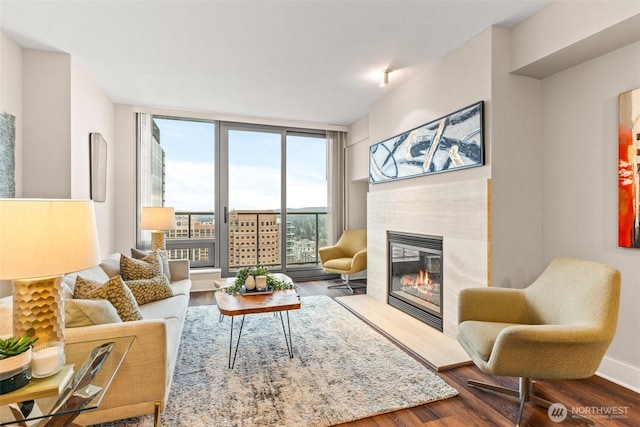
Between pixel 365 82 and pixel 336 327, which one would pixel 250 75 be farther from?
pixel 336 327

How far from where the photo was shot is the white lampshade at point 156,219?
3.79m

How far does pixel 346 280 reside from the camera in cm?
475

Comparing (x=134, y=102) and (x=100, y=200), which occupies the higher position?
(x=134, y=102)

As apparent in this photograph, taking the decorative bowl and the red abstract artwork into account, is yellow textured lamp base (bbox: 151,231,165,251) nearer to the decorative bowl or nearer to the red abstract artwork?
the decorative bowl

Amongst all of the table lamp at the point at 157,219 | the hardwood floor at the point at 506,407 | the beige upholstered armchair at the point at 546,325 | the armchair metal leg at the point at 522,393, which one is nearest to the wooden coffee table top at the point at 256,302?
the hardwood floor at the point at 506,407

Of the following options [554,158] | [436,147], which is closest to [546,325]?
[554,158]

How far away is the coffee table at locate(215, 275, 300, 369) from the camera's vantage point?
238 centimetres

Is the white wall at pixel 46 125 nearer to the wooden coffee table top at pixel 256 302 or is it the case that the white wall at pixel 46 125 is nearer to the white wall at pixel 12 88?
the white wall at pixel 12 88

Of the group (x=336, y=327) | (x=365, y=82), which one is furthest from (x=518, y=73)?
(x=336, y=327)

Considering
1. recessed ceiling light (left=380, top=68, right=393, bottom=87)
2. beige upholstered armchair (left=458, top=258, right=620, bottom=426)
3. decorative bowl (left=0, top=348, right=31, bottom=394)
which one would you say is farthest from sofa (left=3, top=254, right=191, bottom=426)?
recessed ceiling light (left=380, top=68, right=393, bottom=87)

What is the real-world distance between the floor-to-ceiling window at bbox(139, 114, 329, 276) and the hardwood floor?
11.4 feet

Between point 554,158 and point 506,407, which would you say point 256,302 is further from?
point 554,158

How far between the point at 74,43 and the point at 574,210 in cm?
424

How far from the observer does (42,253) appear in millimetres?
1160
